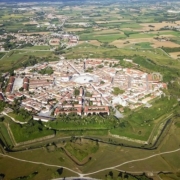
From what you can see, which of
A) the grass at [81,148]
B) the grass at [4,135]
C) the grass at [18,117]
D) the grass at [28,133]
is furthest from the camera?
the grass at [18,117]

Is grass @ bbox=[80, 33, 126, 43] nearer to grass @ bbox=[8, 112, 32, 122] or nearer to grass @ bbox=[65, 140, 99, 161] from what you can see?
grass @ bbox=[8, 112, 32, 122]

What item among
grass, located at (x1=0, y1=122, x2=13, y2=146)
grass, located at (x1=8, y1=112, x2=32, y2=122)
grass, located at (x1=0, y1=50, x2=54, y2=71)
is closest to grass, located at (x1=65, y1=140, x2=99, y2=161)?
grass, located at (x1=0, y1=122, x2=13, y2=146)

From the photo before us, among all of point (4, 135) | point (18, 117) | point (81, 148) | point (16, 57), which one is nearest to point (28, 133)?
A: point (4, 135)

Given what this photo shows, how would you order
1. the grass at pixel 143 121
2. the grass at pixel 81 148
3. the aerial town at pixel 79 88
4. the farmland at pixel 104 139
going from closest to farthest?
the farmland at pixel 104 139 < the grass at pixel 81 148 < the grass at pixel 143 121 < the aerial town at pixel 79 88

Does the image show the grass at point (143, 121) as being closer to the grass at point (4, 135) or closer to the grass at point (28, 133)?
the grass at point (28, 133)

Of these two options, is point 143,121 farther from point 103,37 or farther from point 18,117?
point 103,37

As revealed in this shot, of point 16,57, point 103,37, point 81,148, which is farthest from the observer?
point 103,37

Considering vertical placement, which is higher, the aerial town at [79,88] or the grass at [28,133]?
the grass at [28,133]

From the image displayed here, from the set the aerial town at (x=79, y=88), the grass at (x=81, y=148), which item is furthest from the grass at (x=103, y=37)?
the grass at (x=81, y=148)
